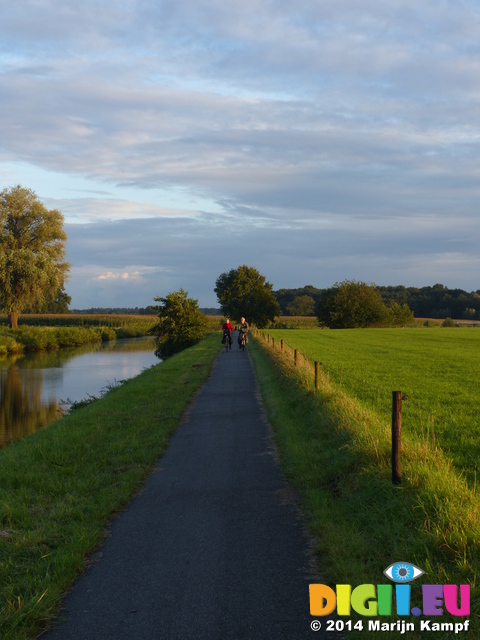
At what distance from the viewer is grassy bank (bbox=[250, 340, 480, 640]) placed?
4395mm

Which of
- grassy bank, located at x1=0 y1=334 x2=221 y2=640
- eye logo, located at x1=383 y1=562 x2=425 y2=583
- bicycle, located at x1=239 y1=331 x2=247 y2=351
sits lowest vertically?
grassy bank, located at x1=0 y1=334 x2=221 y2=640

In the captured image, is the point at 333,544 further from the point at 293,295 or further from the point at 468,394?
the point at 293,295

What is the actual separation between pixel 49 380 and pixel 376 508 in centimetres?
2679

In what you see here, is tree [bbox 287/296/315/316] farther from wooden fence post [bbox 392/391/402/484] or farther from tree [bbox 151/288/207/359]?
wooden fence post [bbox 392/391/402/484]

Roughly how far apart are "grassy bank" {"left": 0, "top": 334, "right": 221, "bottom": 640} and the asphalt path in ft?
0.60

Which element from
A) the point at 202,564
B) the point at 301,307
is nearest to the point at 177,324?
the point at 202,564

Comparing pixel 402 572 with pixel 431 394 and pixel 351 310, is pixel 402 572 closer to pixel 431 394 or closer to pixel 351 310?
pixel 431 394

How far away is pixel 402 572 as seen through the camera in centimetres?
434

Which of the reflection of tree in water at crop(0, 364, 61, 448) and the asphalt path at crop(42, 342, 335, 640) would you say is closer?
the asphalt path at crop(42, 342, 335, 640)

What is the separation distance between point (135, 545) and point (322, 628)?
2168 mm

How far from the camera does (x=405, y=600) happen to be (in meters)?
4.01

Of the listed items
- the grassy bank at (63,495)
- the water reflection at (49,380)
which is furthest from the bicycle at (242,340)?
the grassy bank at (63,495)

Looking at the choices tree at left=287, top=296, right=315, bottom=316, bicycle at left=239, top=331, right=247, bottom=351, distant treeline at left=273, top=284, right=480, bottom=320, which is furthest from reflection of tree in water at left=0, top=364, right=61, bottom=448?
tree at left=287, top=296, right=315, bottom=316

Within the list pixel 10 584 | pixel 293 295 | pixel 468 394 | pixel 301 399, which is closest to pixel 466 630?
pixel 10 584
